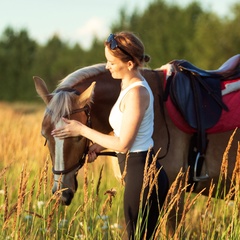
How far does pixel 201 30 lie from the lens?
30.1 meters

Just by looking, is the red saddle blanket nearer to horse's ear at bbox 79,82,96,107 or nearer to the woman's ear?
horse's ear at bbox 79,82,96,107

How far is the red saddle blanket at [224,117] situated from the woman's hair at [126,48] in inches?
51.4

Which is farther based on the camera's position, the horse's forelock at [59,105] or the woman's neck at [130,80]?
the horse's forelock at [59,105]

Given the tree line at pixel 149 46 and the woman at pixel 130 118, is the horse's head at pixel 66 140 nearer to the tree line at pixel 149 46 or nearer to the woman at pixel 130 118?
the woman at pixel 130 118

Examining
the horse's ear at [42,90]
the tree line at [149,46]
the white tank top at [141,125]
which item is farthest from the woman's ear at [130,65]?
the tree line at [149,46]

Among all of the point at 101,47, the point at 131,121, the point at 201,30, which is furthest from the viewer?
the point at 101,47

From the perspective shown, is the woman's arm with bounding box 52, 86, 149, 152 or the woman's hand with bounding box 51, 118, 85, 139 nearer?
the woman's arm with bounding box 52, 86, 149, 152

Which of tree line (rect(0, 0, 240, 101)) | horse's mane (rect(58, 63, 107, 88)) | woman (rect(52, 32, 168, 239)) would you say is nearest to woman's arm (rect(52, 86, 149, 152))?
woman (rect(52, 32, 168, 239))

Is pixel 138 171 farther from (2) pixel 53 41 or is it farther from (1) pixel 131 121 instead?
(2) pixel 53 41

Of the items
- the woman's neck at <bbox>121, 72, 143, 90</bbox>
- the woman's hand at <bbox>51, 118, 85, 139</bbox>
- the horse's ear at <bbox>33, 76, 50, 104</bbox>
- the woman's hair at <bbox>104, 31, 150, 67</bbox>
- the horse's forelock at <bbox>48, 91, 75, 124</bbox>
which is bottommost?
the woman's hand at <bbox>51, 118, 85, 139</bbox>

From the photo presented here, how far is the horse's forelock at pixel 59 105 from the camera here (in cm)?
401

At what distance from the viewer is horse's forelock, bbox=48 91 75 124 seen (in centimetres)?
401

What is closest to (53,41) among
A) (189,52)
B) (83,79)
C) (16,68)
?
(16,68)

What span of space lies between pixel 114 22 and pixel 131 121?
38568mm
